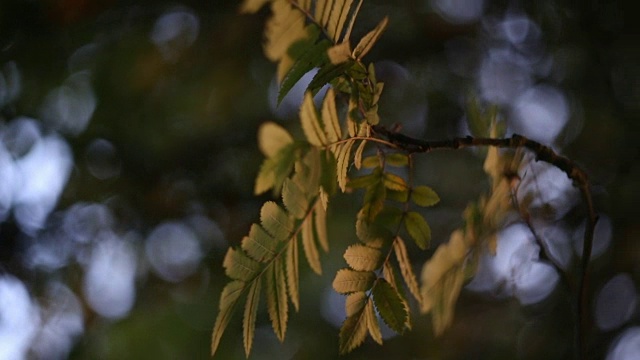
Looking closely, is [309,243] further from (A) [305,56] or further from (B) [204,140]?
(B) [204,140]

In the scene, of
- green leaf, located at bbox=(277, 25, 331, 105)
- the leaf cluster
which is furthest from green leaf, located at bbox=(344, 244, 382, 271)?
green leaf, located at bbox=(277, 25, 331, 105)

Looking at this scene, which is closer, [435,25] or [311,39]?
[311,39]

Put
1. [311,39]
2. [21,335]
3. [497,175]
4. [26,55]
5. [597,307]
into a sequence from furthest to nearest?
[26,55] → [21,335] → [597,307] → [497,175] → [311,39]

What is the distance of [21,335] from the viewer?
45.1 inches

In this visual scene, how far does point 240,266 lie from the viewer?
1.34 feet

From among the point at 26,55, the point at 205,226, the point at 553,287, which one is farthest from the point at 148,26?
the point at 553,287

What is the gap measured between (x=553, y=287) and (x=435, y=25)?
501 millimetres

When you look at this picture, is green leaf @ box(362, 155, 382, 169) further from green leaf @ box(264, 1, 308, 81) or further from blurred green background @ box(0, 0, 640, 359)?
blurred green background @ box(0, 0, 640, 359)

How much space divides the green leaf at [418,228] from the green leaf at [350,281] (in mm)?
56

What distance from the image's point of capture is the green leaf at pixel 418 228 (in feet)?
1.55

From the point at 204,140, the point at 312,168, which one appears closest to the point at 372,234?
the point at 312,168

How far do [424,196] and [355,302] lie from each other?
3.7 inches

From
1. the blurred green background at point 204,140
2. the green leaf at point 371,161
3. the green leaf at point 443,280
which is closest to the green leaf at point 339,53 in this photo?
the green leaf at point 371,161

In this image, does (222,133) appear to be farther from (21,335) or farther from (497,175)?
(497,175)
